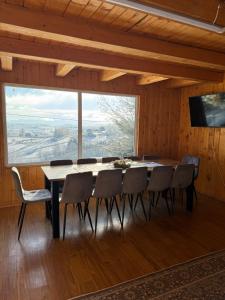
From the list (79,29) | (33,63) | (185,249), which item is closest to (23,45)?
(79,29)

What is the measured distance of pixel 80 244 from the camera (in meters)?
2.63

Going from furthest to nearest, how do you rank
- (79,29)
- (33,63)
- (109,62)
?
(33,63), (109,62), (79,29)

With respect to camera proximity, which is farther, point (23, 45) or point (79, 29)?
point (23, 45)

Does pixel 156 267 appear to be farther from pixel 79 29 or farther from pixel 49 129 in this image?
pixel 49 129

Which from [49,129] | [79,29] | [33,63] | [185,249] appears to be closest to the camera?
[79,29]

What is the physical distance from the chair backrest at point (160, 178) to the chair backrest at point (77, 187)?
98 centimetres

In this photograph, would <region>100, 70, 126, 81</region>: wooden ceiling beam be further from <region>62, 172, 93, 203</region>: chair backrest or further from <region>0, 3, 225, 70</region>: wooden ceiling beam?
<region>62, 172, 93, 203</region>: chair backrest

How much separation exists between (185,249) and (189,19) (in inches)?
92.4

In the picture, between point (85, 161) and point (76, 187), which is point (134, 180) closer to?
point (76, 187)

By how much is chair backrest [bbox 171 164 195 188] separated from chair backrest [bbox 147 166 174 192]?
0.09m

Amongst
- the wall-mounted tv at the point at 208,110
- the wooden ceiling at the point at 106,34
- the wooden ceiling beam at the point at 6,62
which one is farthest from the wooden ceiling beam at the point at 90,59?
the wall-mounted tv at the point at 208,110

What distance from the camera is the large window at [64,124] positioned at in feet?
12.8

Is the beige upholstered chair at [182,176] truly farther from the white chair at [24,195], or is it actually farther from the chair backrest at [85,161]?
the white chair at [24,195]

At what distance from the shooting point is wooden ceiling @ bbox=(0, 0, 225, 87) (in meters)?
1.82
